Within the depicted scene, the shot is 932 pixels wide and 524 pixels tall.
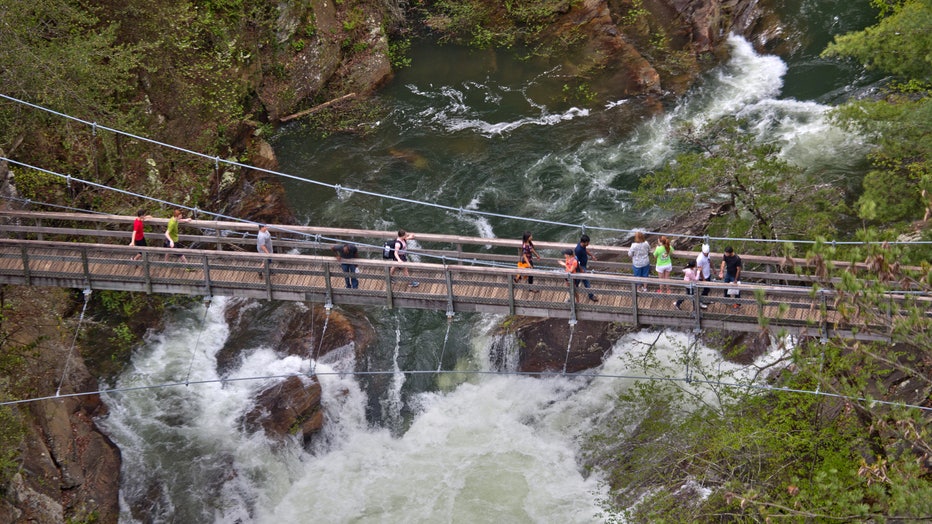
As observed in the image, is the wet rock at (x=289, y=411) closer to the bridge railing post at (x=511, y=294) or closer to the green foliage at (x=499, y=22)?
the bridge railing post at (x=511, y=294)

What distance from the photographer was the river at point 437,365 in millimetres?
19719

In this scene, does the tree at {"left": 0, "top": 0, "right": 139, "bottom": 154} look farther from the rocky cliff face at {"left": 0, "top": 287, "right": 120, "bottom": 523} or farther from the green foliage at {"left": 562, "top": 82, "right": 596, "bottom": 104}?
the green foliage at {"left": 562, "top": 82, "right": 596, "bottom": 104}

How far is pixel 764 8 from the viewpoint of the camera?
31484mm

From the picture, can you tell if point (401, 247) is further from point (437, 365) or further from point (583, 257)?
point (437, 365)

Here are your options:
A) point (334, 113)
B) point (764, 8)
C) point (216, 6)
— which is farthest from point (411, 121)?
point (764, 8)

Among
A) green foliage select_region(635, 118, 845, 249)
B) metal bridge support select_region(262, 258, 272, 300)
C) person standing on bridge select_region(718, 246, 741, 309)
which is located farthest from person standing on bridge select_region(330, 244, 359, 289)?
green foliage select_region(635, 118, 845, 249)

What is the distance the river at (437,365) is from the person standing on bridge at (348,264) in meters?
2.88

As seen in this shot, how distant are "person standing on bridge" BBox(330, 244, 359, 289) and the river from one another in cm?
288

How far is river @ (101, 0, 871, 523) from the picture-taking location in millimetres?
19719

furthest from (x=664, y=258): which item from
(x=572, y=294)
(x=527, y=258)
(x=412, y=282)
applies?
(x=412, y=282)

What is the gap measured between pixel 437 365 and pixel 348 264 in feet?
15.3

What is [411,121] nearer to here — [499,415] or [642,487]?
[499,415]

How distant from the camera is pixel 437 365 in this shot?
71.8 feet

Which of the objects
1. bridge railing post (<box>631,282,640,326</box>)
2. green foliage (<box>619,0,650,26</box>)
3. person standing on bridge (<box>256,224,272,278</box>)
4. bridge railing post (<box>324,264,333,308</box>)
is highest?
green foliage (<box>619,0,650,26</box>)
